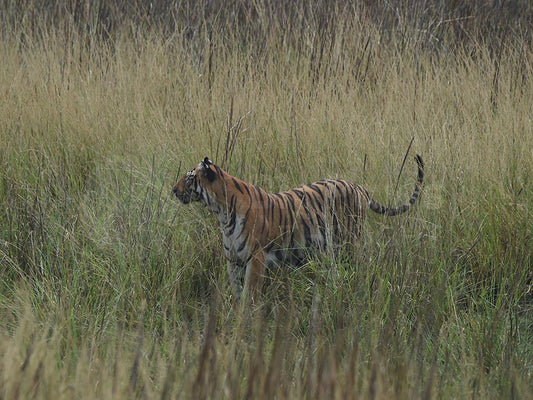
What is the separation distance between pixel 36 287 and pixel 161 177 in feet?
3.12

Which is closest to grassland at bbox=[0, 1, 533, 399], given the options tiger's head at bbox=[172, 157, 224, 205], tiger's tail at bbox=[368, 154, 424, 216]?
tiger's tail at bbox=[368, 154, 424, 216]

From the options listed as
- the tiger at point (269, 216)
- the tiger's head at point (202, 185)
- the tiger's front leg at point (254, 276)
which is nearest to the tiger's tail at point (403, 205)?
the tiger at point (269, 216)

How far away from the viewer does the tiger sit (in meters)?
3.22

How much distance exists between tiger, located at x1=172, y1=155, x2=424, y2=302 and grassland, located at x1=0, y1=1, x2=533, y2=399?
3.7 inches

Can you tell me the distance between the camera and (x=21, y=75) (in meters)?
5.29

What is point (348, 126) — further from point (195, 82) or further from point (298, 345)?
point (298, 345)

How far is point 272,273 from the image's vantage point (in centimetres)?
348

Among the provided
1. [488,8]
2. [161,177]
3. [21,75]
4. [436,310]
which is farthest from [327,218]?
[488,8]

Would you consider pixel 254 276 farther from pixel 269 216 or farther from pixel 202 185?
pixel 202 185

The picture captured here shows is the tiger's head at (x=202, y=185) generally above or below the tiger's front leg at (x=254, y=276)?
above

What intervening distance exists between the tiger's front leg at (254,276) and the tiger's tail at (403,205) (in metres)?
0.61

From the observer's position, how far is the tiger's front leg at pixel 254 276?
3193 millimetres

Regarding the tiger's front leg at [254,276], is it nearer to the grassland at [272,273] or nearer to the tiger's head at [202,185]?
the grassland at [272,273]

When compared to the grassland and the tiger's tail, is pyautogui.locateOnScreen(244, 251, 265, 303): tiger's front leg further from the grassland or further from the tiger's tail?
the tiger's tail
